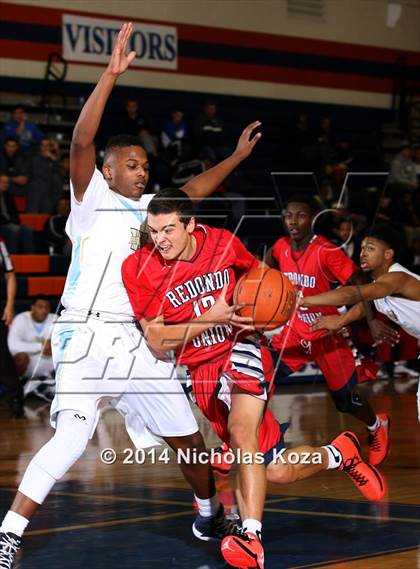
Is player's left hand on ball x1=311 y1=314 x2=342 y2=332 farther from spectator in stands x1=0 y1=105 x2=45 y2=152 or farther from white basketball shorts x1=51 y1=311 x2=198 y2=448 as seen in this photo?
spectator in stands x1=0 y1=105 x2=45 y2=152

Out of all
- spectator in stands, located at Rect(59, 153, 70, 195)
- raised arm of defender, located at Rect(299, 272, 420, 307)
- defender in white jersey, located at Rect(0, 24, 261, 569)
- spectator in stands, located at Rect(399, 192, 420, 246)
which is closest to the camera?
defender in white jersey, located at Rect(0, 24, 261, 569)

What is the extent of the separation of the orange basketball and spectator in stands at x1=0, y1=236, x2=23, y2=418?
18.7 ft

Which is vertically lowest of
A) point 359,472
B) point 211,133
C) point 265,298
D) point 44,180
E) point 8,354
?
point 8,354

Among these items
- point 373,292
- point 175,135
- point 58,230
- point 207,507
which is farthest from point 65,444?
point 175,135

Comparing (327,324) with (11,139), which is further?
(11,139)

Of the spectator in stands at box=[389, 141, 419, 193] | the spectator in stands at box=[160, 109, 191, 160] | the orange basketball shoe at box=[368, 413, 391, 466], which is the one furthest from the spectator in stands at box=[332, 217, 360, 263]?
the orange basketball shoe at box=[368, 413, 391, 466]

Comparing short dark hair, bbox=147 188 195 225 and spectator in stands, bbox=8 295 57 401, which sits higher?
short dark hair, bbox=147 188 195 225

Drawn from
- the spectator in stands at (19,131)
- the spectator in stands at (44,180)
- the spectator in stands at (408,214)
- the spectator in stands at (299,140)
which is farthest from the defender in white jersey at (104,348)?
the spectator in stands at (299,140)

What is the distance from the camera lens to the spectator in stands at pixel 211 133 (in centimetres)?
1778

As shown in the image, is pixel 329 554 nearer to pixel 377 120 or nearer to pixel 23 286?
pixel 23 286

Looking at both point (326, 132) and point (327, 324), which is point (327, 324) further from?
point (326, 132)

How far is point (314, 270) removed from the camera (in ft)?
27.3

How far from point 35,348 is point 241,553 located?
827cm

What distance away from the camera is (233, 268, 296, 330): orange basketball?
5.25m
